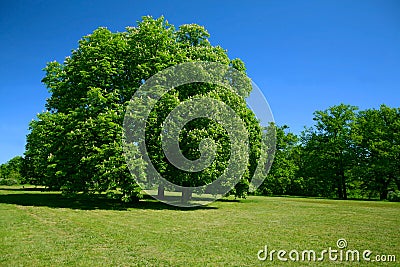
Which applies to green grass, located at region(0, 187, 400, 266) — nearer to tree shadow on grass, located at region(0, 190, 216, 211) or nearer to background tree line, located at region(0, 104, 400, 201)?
tree shadow on grass, located at region(0, 190, 216, 211)

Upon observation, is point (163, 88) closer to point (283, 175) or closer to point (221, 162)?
point (221, 162)

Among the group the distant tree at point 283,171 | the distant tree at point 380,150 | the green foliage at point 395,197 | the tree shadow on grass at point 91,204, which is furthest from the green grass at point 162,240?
the distant tree at point 283,171

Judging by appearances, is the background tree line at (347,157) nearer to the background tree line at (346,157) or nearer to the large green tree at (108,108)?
the background tree line at (346,157)

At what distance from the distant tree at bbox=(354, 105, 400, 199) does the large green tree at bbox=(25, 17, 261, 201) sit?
37.7 meters

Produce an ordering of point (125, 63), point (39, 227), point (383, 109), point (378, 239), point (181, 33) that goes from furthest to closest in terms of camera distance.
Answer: point (383, 109), point (181, 33), point (125, 63), point (39, 227), point (378, 239)

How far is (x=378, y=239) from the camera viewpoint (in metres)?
13.9

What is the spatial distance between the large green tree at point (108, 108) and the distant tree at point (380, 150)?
3772 cm

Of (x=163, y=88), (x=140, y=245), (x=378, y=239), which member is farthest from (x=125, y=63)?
(x=378, y=239)

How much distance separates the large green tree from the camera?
938 inches

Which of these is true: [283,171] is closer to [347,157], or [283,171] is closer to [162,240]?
[347,157]

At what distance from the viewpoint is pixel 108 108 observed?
82.7 feet

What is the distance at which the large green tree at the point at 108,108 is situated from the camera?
78.2 ft

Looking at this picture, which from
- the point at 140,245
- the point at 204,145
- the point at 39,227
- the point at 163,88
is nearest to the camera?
the point at 140,245

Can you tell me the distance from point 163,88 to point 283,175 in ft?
157
